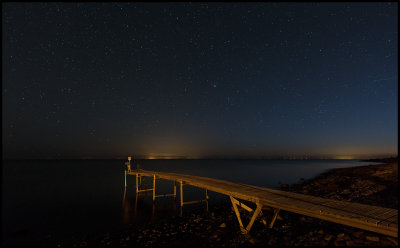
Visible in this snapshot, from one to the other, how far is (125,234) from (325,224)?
1190 cm

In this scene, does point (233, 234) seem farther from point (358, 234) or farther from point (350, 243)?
point (358, 234)

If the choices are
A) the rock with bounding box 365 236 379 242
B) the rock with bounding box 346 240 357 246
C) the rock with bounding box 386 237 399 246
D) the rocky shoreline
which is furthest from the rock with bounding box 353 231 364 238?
the rock with bounding box 386 237 399 246

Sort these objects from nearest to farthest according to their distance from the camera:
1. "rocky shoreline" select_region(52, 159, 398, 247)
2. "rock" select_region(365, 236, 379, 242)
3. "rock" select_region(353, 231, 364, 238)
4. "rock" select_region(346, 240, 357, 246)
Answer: "rock" select_region(365, 236, 379, 242) < "rock" select_region(346, 240, 357, 246) < "rock" select_region(353, 231, 364, 238) < "rocky shoreline" select_region(52, 159, 398, 247)

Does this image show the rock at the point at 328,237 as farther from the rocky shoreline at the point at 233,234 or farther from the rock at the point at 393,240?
the rock at the point at 393,240

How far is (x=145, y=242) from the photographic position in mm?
11633

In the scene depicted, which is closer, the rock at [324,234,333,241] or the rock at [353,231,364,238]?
A: the rock at [353,231,364,238]

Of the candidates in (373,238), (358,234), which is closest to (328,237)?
(358,234)

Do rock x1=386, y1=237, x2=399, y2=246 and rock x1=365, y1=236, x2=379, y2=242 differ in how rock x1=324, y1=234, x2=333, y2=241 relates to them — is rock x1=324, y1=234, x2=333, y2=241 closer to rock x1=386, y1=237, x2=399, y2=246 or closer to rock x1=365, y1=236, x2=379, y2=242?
rock x1=365, y1=236, x2=379, y2=242

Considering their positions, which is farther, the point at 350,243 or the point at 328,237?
the point at 328,237

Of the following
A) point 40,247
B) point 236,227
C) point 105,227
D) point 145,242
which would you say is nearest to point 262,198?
point 236,227

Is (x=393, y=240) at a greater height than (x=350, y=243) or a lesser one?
greater

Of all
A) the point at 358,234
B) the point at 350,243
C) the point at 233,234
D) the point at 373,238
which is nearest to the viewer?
the point at 373,238

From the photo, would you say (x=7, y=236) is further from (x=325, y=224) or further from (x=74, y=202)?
(x=325, y=224)

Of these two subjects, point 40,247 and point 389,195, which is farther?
point 389,195
